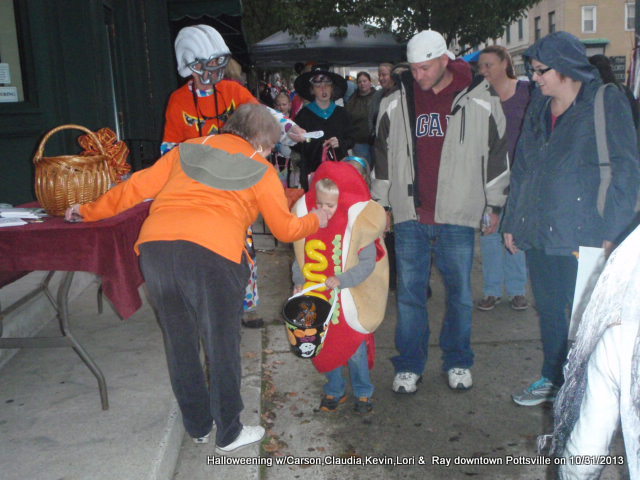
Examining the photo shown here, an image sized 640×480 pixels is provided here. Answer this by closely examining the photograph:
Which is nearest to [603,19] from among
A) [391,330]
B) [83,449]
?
[391,330]

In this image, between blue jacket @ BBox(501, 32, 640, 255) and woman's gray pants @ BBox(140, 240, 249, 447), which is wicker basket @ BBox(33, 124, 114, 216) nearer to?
woman's gray pants @ BBox(140, 240, 249, 447)

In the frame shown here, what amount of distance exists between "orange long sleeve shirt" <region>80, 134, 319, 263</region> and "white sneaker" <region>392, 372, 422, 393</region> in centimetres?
137

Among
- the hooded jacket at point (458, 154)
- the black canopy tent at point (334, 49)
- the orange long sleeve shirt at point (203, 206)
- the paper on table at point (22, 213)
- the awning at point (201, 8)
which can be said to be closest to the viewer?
the orange long sleeve shirt at point (203, 206)

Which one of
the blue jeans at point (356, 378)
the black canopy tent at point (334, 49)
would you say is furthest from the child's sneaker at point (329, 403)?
the black canopy tent at point (334, 49)

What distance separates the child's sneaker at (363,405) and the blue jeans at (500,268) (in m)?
2.13

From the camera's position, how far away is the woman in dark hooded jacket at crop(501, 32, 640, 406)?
9.96ft

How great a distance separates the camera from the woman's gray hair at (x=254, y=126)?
2.92 meters

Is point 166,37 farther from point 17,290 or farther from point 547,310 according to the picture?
point 547,310

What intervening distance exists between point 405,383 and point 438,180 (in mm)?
1271

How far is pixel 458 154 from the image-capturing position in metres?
3.59

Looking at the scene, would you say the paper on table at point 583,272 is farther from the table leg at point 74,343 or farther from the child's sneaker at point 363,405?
the table leg at point 74,343

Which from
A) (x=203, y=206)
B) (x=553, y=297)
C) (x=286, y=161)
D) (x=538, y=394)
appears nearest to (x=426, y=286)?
(x=553, y=297)

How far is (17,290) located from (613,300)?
4.42m

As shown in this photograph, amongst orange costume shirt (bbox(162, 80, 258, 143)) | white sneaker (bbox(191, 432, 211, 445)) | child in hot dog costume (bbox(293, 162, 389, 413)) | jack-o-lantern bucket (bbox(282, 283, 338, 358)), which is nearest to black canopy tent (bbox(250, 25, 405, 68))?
orange costume shirt (bbox(162, 80, 258, 143))
